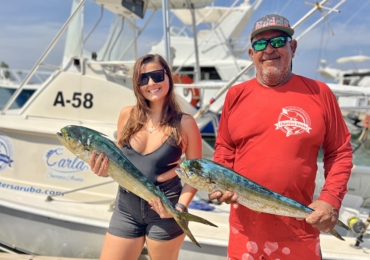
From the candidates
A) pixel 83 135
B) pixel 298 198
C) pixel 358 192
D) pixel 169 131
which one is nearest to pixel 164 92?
pixel 169 131

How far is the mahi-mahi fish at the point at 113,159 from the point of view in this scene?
1.70 meters

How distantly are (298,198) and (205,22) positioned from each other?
15894 millimetres

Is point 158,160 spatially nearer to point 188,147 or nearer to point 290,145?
point 188,147

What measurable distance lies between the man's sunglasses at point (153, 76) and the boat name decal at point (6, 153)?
3.26 meters

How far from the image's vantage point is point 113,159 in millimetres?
1739

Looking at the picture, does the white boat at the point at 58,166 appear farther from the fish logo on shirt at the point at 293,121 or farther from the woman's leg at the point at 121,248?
the fish logo on shirt at the point at 293,121

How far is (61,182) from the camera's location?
13.8 ft

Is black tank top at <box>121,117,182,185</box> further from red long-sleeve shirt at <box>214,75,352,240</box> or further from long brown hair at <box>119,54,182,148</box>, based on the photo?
red long-sleeve shirt at <box>214,75,352,240</box>

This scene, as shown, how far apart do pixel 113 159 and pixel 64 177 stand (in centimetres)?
279

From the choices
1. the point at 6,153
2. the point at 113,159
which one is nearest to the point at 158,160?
the point at 113,159

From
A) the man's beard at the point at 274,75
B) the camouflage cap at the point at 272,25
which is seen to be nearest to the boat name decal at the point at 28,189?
the man's beard at the point at 274,75

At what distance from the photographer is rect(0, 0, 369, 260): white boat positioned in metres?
3.37

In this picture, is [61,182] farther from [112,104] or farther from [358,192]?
[358,192]

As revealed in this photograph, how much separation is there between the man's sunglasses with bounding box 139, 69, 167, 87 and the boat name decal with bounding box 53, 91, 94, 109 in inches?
108
